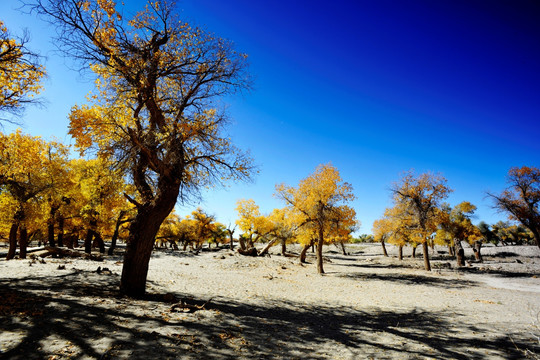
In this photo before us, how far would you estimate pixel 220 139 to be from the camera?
9578 mm

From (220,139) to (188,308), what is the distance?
6.06m

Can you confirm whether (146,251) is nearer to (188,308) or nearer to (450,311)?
(188,308)

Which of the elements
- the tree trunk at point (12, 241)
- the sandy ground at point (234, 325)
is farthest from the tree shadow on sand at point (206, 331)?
the tree trunk at point (12, 241)

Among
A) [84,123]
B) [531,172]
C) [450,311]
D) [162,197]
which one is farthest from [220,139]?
[531,172]

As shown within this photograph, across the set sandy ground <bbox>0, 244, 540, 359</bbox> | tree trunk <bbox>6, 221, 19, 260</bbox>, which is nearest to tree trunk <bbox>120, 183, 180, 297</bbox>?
sandy ground <bbox>0, 244, 540, 359</bbox>

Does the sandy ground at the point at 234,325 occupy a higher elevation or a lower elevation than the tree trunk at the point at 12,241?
lower

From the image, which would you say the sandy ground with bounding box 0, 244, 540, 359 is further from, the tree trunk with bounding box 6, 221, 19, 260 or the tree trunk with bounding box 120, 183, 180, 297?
the tree trunk with bounding box 6, 221, 19, 260

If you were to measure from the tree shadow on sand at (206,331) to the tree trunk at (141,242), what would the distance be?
1.65 ft

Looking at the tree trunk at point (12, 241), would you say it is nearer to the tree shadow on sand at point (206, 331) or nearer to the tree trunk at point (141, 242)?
the tree shadow on sand at point (206, 331)

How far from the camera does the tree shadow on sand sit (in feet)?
14.6

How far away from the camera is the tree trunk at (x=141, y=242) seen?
8.07 m

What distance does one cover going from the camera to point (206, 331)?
18.7 feet

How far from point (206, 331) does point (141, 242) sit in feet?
13.3

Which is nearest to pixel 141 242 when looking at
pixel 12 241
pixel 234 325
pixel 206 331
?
pixel 206 331
